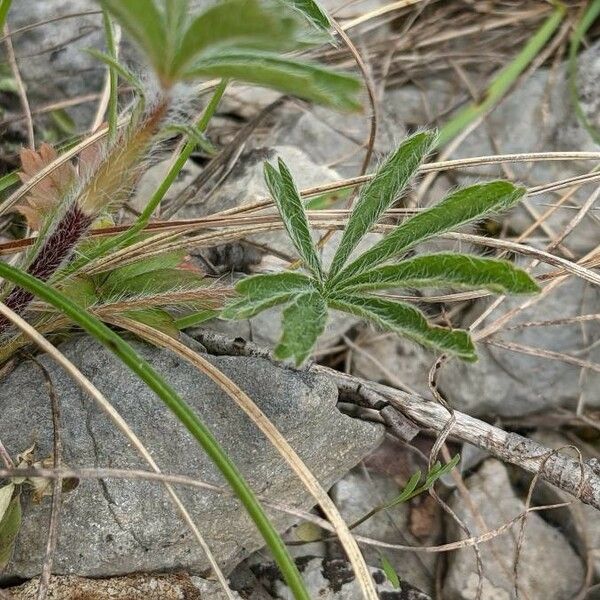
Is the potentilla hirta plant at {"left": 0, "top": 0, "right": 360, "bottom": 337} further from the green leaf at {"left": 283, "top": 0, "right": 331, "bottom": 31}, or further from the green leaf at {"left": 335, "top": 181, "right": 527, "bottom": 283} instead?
the green leaf at {"left": 335, "top": 181, "right": 527, "bottom": 283}

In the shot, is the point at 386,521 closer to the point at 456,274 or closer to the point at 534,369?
the point at 534,369

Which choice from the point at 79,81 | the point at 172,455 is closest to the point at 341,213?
the point at 172,455

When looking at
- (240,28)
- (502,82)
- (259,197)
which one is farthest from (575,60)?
(240,28)

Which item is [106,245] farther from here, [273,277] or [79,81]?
[79,81]

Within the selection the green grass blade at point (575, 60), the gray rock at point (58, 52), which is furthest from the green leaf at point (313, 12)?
the green grass blade at point (575, 60)

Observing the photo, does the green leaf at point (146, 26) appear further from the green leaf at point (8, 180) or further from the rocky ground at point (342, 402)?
the green leaf at point (8, 180)

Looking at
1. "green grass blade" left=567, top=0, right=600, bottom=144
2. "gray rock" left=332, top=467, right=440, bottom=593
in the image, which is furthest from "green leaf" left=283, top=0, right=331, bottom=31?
"green grass blade" left=567, top=0, right=600, bottom=144
